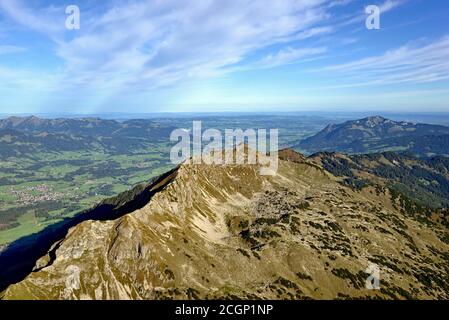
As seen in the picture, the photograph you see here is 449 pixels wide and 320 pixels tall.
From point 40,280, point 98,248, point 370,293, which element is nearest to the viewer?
point 40,280

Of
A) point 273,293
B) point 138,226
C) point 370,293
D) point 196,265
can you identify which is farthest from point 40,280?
point 370,293

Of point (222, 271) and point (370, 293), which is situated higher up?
point (222, 271)
